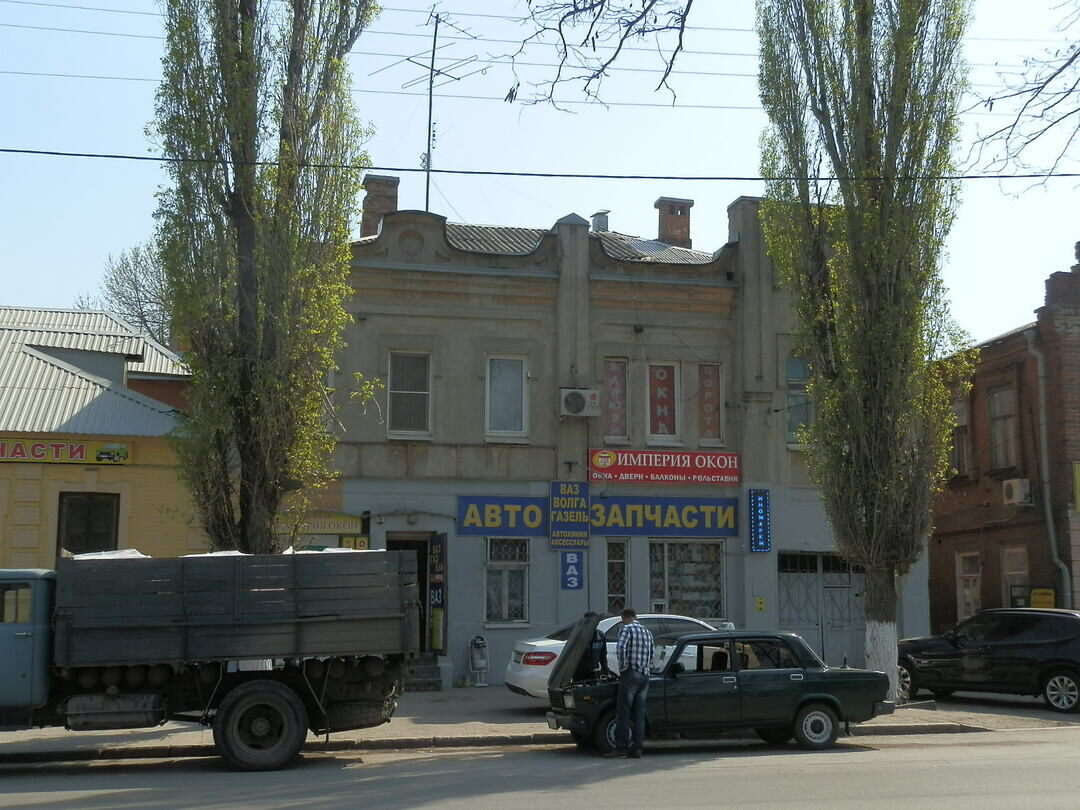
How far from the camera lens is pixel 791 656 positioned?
47.3ft

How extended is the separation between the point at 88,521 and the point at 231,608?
30.7 feet

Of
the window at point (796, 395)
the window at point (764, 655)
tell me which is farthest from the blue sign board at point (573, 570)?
the window at point (764, 655)

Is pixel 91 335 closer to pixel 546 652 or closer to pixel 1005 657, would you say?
pixel 546 652

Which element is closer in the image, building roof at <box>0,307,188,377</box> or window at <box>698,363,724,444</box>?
window at <box>698,363,724,444</box>

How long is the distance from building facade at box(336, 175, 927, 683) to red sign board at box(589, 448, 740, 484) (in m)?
0.04

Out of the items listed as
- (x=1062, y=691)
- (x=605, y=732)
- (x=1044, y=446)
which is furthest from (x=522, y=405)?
(x=1044, y=446)

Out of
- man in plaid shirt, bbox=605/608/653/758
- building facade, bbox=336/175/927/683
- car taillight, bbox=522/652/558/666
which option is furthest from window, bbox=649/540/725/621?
man in plaid shirt, bbox=605/608/653/758

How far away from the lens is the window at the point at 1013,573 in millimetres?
26328

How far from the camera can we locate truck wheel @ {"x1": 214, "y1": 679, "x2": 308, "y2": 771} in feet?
41.8

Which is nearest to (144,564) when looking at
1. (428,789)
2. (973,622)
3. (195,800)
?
(195,800)

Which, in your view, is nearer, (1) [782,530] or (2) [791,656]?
(2) [791,656]

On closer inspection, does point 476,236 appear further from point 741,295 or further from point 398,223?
point 741,295

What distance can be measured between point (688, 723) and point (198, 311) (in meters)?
8.56

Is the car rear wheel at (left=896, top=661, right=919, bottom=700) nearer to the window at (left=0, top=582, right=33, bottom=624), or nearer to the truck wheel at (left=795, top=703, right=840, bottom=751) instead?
the truck wheel at (left=795, top=703, right=840, bottom=751)
